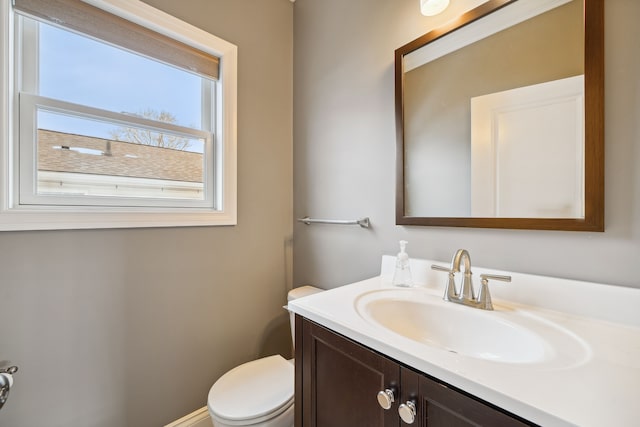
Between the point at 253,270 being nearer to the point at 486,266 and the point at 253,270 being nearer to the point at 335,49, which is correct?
the point at 486,266

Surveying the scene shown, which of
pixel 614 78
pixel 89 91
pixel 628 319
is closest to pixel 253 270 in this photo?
pixel 89 91

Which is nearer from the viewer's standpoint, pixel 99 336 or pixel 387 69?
pixel 99 336

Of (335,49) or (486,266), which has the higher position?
(335,49)

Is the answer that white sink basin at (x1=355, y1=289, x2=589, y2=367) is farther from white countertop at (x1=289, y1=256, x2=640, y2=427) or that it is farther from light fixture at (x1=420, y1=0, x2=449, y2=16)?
light fixture at (x1=420, y1=0, x2=449, y2=16)

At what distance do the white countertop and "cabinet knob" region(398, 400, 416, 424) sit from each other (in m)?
0.08

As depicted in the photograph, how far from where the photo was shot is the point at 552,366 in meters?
0.51

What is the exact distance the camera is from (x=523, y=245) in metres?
0.87

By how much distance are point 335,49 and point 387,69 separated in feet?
1.34

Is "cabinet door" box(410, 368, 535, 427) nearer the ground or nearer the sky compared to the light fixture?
nearer the ground

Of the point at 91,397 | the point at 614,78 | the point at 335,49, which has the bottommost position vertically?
the point at 91,397

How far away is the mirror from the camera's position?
75cm

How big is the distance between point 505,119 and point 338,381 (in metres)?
0.99

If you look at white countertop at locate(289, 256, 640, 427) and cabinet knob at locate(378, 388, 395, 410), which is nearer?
white countertop at locate(289, 256, 640, 427)

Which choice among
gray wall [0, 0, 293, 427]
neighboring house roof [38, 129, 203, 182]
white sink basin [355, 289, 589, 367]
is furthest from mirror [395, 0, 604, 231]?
neighboring house roof [38, 129, 203, 182]
